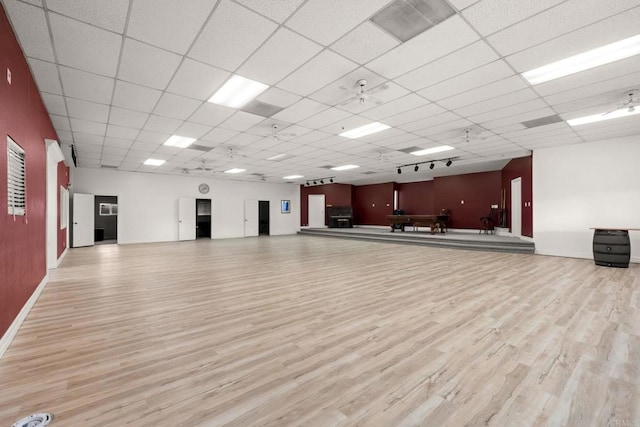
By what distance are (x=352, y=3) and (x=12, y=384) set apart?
369cm

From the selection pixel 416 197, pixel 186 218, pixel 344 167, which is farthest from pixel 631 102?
pixel 186 218

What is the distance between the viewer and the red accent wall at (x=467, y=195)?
1155 centimetres

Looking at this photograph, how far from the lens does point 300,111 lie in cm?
480

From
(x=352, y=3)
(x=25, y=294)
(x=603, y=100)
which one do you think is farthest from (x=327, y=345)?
(x=603, y=100)

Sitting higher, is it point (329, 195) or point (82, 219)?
point (329, 195)

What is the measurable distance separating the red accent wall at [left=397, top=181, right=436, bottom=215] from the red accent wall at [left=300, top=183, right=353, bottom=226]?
288 centimetres

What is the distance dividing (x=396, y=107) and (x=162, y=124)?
4324mm

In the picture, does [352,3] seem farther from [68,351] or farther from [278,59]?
[68,351]

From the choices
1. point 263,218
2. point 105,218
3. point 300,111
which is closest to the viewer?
point 300,111

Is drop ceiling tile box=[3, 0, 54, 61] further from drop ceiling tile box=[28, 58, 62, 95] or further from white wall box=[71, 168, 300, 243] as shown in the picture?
white wall box=[71, 168, 300, 243]

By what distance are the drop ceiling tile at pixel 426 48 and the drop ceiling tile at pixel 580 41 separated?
81 centimetres

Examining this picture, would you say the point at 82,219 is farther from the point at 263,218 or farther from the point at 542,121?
the point at 542,121

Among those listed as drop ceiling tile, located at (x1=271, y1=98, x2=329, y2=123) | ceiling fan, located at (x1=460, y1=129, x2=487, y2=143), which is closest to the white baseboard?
drop ceiling tile, located at (x1=271, y1=98, x2=329, y2=123)

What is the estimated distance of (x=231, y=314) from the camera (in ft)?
10.4
